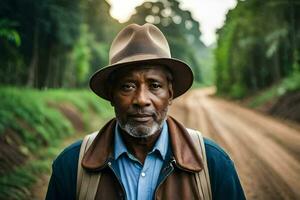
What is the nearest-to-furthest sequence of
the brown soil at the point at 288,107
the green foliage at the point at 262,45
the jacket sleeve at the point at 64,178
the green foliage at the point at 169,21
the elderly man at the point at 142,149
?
1. the elderly man at the point at 142,149
2. the jacket sleeve at the point at 64,178
3. the brown soil at the point at 288,107
4. the green foliage at the point at 262,45
5. the green foliage at the point at 169,21

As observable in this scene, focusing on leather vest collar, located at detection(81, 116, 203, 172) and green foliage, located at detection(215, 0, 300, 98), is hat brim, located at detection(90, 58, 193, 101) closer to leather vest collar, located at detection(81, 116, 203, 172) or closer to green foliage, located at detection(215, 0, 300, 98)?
leather vest collar, located at detection(81, 116, 203, 172)

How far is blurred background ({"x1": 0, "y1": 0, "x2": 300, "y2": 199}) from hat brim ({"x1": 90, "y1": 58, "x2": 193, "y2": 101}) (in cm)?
484

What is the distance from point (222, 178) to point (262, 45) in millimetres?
30480

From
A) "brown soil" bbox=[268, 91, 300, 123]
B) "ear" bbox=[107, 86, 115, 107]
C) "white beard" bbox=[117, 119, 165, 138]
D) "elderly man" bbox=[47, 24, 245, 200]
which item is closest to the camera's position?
"elderly man" bbox=[47, 24, 245, 200]

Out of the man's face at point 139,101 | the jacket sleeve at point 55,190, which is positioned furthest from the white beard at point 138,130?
the jacket sleeve at point 55,190

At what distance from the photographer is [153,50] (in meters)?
2.65

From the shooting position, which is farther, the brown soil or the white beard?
the brown soil

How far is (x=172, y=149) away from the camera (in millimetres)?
2553

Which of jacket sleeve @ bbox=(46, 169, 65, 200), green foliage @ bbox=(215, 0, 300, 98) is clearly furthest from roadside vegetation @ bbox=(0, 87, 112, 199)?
green foliage @ bbox=(215, 0, 300, 98)

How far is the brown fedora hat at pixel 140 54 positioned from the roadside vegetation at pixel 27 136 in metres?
4.97

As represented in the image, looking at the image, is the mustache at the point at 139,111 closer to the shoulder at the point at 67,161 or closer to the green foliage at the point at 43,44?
the shoulder at the point at 67,161

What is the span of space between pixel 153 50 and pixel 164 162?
768 mm

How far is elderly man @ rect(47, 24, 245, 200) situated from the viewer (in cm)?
242

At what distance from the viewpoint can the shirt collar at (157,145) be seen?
2.58m
